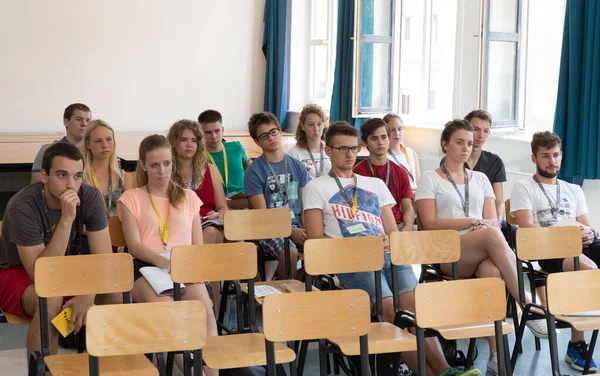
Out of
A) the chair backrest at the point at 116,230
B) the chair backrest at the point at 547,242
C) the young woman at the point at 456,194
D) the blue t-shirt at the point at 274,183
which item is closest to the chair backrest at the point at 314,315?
the chair backrest at the point at 547,242

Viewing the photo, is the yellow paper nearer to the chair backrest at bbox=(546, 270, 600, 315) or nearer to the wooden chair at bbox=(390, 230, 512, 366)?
the wooden chair at bbox=(390, 230, 512, 366)

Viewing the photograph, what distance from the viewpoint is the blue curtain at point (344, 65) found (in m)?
8.10

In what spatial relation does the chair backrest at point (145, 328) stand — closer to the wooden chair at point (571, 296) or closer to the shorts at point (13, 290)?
the shorts at point (13, 290)

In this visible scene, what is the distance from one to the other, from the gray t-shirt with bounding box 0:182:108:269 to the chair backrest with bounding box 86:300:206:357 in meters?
0.95

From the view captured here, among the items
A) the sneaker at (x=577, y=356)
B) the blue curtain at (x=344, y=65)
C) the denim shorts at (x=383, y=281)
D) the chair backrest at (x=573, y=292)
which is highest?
the blue curtain at (x=344, y=65)

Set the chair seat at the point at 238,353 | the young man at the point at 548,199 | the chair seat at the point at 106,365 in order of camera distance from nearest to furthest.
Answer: the chair seat at the point at 106,365
the chair seat at the point at 238,353
the young man at the point at 548,199

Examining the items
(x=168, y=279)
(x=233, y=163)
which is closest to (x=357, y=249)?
(x=168, y=279)

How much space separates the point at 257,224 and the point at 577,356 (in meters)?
1.72

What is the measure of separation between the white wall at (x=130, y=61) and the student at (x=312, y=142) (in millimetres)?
5848

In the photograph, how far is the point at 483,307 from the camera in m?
2.85

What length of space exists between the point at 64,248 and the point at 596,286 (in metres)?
2.21

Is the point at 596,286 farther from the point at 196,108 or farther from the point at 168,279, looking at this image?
the point at 196,108

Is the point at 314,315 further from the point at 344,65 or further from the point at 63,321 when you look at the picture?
the point at 344,65

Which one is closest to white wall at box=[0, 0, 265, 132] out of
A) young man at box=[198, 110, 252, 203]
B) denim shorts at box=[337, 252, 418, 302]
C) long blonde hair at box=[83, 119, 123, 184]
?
young man at box=[198, 110, 252, 203]
